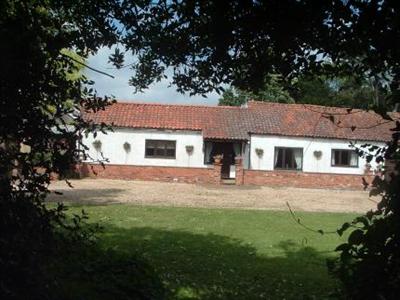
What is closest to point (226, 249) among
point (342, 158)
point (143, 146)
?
point (143, 146)

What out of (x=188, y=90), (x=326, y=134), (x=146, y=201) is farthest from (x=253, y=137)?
(x=188, y=90)

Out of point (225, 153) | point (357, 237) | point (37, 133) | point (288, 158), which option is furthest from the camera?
point (225, 153)

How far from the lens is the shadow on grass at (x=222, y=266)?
707 cm

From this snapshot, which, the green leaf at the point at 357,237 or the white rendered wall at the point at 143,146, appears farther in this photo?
the white rendered wall at the point at 143,146

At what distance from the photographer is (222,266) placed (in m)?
8.59

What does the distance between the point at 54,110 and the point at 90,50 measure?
A: 858 millimetres

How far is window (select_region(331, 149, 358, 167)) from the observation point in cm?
3312

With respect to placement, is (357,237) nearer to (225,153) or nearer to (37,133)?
(37,133)

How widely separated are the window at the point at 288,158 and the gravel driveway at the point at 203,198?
6.56 metres

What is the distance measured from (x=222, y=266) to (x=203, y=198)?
12.6 meters

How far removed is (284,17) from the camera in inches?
120

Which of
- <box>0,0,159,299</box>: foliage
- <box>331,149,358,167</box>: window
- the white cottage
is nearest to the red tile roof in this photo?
the white cottage

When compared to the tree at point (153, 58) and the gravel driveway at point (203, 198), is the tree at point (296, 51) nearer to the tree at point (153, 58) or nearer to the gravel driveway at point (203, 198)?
the tree at point (153, 58)

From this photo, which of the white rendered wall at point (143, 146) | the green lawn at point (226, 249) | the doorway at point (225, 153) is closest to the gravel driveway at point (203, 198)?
the green lawn at point (226, 249)
